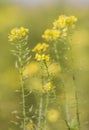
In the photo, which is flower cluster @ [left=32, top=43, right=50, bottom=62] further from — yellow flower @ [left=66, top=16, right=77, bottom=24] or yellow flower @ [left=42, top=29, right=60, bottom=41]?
yellow flower @ [left=66, top=16, right=77, bottom=24]

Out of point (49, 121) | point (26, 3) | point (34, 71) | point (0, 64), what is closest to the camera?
point (34, 71)

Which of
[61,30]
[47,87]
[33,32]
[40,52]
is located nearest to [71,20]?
[61,30]

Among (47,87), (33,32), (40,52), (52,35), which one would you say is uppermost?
(33,32)

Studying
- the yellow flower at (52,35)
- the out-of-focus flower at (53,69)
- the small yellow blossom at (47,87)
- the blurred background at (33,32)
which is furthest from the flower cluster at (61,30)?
the blurred background at (33,32)

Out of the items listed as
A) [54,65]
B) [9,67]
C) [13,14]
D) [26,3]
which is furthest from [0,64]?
[54,65]

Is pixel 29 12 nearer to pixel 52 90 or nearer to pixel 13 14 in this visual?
pixel 13 14

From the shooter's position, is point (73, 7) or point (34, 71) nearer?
point (34, 71)

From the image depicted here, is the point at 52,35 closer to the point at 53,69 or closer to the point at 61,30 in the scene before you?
the point at 61,30
